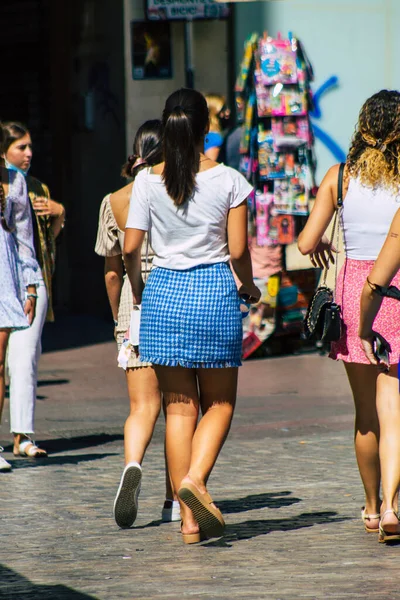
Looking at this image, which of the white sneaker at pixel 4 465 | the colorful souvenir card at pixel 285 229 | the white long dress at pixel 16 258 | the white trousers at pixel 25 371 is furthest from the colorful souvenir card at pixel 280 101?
the white sneaker at pixel 4 465

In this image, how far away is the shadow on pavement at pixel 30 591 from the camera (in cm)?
472

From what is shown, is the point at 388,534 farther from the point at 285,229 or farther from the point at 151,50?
the point at 151,50

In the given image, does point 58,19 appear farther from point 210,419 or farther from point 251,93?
point 210,419

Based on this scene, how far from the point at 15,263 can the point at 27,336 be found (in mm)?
643

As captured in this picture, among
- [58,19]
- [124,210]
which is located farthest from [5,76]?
[124,210]

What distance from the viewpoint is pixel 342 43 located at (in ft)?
47.0

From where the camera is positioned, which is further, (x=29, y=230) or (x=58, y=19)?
(x=58, y=19)

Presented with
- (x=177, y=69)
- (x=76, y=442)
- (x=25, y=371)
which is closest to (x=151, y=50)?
(x=177, y=69)

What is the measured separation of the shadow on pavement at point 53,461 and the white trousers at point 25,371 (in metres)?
0.23

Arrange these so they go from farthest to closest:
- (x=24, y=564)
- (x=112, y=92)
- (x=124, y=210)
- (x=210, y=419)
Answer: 1. (x=112, y=92)
2. (x=124, y=210)
3. (x=210, y=419)
4. (x=24, y=564)

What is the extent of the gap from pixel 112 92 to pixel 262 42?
158 inches

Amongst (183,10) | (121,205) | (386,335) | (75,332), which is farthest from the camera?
(75,332)

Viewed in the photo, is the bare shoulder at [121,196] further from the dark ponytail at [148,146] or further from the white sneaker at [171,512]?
the white sneaker at [171,512]

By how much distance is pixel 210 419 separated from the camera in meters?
5.64
